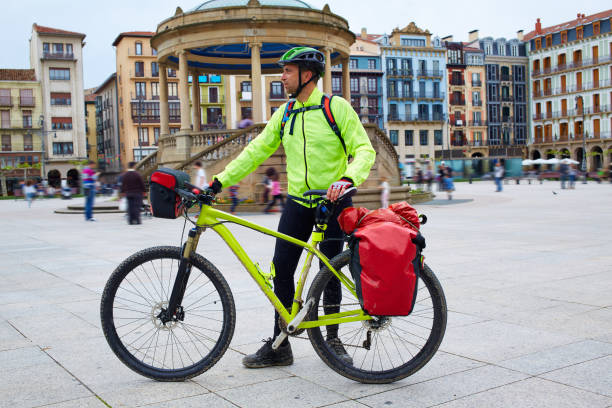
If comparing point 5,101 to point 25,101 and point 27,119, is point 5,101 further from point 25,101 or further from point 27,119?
point 27,119

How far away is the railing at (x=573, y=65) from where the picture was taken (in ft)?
249

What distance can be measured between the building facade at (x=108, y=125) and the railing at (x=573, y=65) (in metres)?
53.9

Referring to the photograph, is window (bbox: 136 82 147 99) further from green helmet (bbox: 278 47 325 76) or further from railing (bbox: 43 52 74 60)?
green helmet (bbox: 278 47 325 76)

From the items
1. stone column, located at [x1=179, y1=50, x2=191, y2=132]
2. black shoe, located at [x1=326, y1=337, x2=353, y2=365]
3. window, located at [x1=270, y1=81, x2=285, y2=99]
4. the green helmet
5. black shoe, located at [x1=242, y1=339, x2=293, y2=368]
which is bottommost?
black shoe, located at [x1=242, y1=339, x2=293, y2=368]

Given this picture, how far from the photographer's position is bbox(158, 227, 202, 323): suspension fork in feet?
12.7

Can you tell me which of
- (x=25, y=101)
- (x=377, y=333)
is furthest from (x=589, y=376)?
(x=25, y=101)

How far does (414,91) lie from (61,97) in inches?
1643

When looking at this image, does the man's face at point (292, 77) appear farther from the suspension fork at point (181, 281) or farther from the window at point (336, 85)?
the window at point (336, 85)

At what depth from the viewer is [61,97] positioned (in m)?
73.8

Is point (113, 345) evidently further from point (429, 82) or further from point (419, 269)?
point (429, 82)

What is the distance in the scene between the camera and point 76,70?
74062 millimetres

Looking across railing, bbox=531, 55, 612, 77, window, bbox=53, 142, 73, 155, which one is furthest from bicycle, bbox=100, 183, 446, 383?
railing, bbox=531, 55, 612, 77

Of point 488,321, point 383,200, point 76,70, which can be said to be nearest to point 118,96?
point 76,70

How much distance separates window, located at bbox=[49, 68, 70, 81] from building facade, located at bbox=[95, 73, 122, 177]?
8.29 metres
